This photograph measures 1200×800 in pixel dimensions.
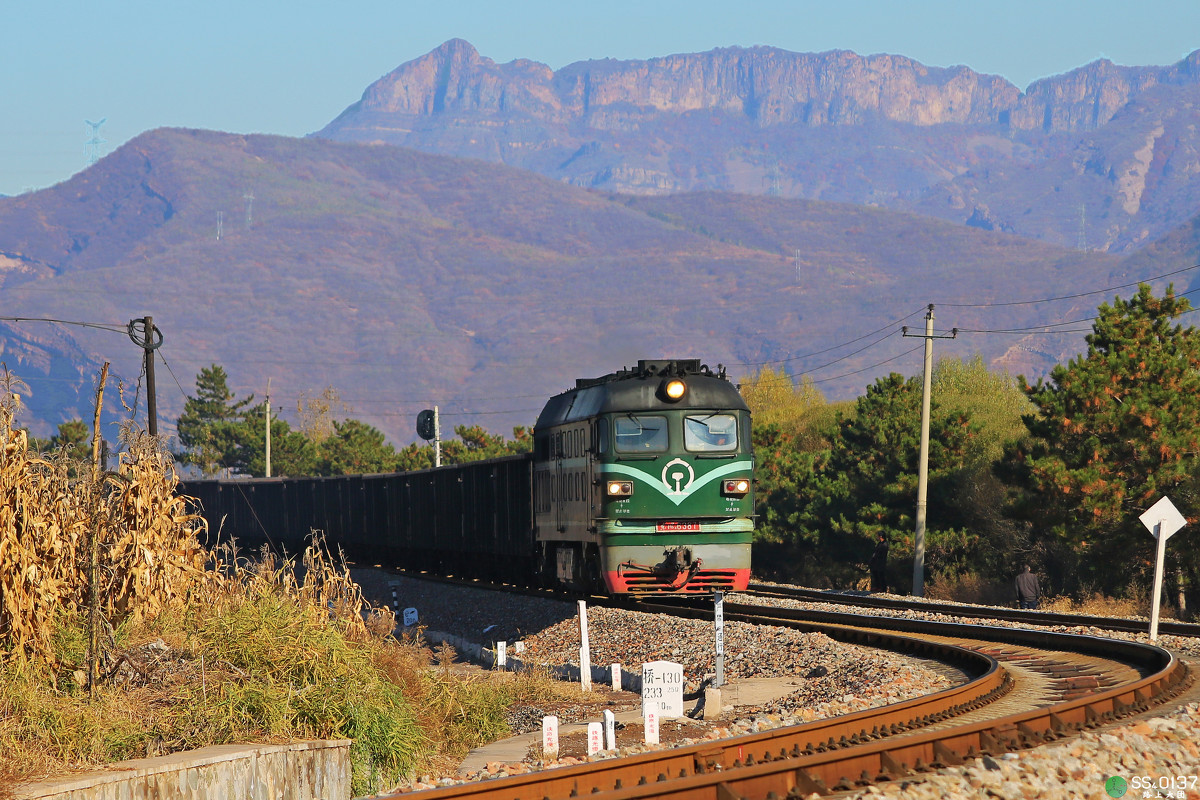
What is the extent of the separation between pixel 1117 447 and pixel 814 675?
779 inches

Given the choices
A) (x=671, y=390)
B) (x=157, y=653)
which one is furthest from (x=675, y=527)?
(x=157, y=653)

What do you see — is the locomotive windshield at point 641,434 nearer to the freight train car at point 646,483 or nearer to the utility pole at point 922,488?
the freight train car at point 646,483

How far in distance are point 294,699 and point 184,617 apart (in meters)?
3.12

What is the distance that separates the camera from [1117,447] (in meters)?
34.2

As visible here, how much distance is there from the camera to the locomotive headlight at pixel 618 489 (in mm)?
20688

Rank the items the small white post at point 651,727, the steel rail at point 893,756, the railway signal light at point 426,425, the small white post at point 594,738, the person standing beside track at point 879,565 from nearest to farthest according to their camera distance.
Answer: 1. the steel rail at point 893,756
2. the small white post at point 594,738
3. the small white post at point 651,727
4. the person standing beside track at point 879,565
5. the railway signal light at point 426,425

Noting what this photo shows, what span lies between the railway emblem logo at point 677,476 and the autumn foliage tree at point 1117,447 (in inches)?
579

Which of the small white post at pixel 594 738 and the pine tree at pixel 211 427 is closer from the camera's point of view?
the small white post at pixel 594 738

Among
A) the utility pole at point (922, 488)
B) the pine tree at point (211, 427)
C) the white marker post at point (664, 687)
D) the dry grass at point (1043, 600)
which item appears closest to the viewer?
the white marker post at point (664, 687)

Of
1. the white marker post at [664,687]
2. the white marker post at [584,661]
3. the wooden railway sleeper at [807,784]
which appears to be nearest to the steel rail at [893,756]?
the wooden railway sleeper at [807,784]

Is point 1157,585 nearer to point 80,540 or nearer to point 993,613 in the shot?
point 993,613

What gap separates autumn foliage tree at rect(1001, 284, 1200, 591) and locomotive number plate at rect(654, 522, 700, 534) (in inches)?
589

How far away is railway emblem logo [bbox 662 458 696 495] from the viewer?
21000 millimetres

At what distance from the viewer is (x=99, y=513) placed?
1367 cm
